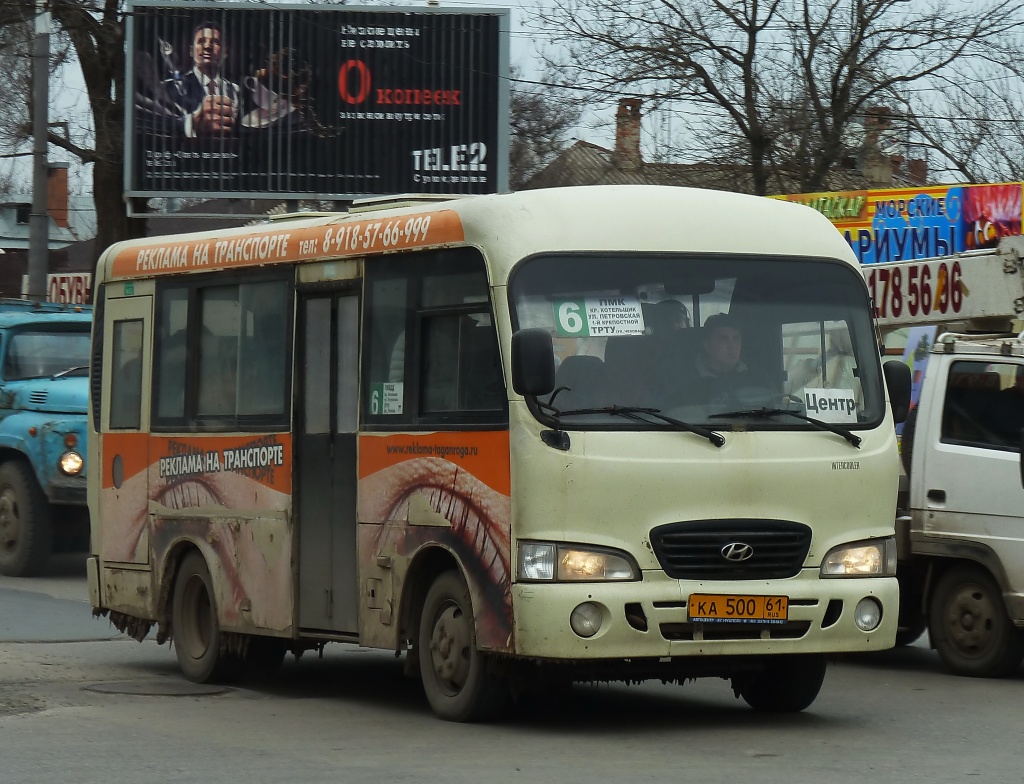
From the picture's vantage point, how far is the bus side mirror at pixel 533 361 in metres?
8.48

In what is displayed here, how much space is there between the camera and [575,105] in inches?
1248

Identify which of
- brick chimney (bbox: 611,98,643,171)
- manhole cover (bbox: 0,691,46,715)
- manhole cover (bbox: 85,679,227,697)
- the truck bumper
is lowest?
manhole cover (bbox: 85,679,227,697)

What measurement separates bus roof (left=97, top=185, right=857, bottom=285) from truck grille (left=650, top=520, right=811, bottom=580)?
4.36 feet

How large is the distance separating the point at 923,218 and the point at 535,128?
2150 centimetres

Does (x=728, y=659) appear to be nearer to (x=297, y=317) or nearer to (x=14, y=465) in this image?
(x=297, y=317)

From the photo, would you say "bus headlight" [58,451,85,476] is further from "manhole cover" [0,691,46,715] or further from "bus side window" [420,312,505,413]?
"bus side window" [420,312,505,413]

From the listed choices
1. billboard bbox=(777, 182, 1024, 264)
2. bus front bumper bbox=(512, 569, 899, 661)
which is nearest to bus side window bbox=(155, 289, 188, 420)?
bus front bumper bbox=(512, 569, 899, 661)

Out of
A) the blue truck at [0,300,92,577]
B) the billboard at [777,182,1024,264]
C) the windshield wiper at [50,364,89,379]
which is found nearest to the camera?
the blue truck at [0,300,92,577]

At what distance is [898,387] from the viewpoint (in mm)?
9617

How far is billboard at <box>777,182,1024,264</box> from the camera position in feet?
61.8

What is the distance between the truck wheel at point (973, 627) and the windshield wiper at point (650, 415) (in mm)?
3405

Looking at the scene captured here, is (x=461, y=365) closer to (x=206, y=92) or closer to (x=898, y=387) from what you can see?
(x=898, y=387)

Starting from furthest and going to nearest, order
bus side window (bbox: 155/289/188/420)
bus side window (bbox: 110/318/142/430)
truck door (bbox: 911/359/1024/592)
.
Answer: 1. bus side window (bbox: 110/318/142/430)
2. bus side window (bbox: 155/289/188/420)
3. truck door (bbox: 911/359/1024/592)

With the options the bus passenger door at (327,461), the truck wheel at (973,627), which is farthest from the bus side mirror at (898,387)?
the bus passenger door at (327,461)
